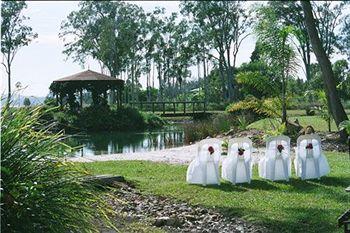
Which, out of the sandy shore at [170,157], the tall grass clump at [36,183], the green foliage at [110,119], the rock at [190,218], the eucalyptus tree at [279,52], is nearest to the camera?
the tall grass clump at [36,183]

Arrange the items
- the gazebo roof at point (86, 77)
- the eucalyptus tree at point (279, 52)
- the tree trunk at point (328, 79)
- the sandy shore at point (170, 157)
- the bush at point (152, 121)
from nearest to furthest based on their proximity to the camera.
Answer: the sandy shore at point (170, 157) → the tree trunk at point (328, 79) → the eucalyptus tree at point (279, 52) → the bush at point (152, 121) → the gazebo roof at point (86, 77)

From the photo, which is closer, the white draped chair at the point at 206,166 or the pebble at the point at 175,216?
the pebble at the point at 175,216

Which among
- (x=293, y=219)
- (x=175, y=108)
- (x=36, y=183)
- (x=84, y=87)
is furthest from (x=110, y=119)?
(x=36, y=183)

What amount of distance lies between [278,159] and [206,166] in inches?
46.0

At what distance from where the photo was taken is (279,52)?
618 inches

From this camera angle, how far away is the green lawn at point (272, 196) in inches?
249

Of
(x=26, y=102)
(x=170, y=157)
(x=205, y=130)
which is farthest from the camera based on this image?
(x=205, y=130)

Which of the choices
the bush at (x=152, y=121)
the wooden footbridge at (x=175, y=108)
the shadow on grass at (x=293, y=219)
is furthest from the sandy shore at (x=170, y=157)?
the wooden footbridge at (x=175, y=108)

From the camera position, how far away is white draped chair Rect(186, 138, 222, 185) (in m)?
8.60

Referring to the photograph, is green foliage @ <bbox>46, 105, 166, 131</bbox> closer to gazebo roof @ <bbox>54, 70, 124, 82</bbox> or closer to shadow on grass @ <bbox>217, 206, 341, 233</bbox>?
gazebo roof @ <bbox>54, 70, 124, 82</bbox>

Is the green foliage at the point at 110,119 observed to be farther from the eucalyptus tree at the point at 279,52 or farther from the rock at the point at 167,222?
the rock at the point at 167,222

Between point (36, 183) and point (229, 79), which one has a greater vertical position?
point (229, 79)

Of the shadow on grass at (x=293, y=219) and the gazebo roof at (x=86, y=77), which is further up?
the gazebo roof at (x=86, y=77)

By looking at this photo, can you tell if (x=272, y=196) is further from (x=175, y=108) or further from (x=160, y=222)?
(x=175, y=108)
